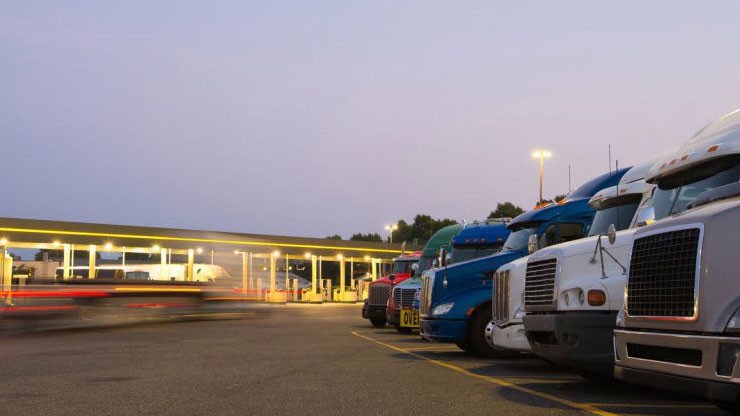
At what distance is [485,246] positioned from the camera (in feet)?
62.7

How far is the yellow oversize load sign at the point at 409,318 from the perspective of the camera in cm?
2217

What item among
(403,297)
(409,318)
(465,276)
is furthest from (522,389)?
(403,297)

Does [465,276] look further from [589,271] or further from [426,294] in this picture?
[589,271]

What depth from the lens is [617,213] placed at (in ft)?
38.3

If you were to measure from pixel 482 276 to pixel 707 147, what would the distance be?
8.30m

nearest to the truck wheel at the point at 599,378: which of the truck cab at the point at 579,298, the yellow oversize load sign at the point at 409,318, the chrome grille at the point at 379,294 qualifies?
the truck cab at the point at 579,298

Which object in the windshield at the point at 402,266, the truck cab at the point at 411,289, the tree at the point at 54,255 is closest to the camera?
the truck cab at the point at 411,289

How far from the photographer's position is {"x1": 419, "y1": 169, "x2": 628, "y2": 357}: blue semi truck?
14.9 metres

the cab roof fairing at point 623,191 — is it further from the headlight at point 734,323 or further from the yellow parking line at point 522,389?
the headlight at point 734,323

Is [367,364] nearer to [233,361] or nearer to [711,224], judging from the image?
[233,361]

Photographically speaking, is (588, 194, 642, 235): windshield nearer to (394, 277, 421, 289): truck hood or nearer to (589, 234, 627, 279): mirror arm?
(589, 234, 627, 279): mirror arm

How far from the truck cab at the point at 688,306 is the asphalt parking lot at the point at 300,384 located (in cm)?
192

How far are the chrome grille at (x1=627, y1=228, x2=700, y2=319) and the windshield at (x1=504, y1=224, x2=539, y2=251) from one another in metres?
8.21

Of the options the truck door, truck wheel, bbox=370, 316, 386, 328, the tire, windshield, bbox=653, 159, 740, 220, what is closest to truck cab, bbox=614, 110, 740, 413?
windshield, bbox=653, 159, 740, 220
